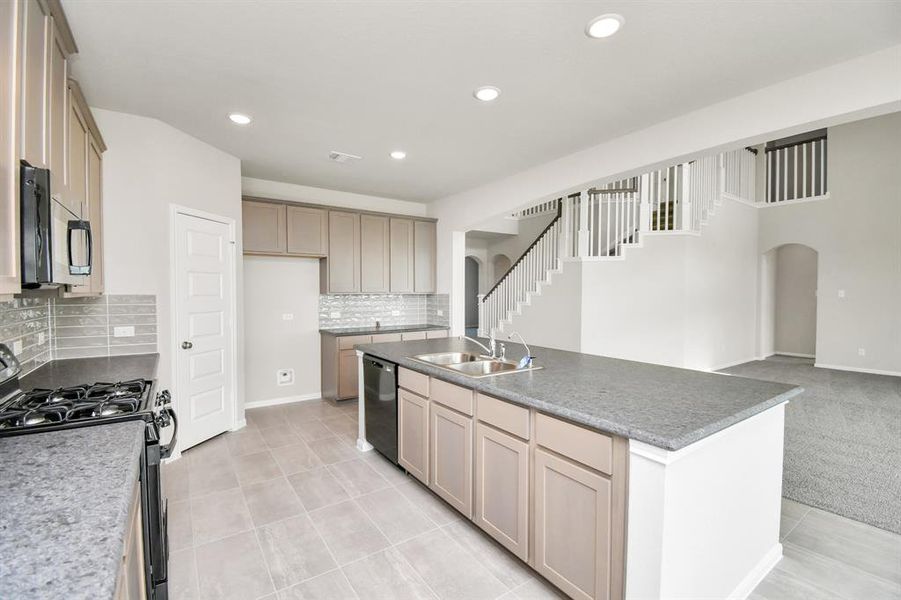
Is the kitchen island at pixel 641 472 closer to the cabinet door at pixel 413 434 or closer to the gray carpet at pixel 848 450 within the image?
the cabinet door at pixel 413 434

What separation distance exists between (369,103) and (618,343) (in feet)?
16.6

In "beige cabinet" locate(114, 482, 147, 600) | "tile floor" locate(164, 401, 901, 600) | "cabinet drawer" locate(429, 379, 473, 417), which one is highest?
"cabinet drawer" locate(429, 379, 473, 417)

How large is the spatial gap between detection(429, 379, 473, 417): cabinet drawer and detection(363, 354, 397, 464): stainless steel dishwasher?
0.57 metres

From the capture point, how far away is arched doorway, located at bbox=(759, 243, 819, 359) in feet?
27.1

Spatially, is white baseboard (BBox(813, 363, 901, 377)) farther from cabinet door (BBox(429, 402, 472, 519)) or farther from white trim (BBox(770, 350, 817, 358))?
cabinet door (BBox(429, 402, 472, 519))

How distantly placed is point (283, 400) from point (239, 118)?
3286 millimetres

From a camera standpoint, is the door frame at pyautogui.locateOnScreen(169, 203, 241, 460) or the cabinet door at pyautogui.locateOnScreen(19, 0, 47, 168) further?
the door frame at pyautogui.locateOnScreen(169, 203, 241, 460)

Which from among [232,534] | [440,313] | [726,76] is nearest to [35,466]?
[232,534]

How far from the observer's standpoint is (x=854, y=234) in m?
6.73

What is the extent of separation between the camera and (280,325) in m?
5.05

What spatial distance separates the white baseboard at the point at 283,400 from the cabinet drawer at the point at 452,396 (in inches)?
120

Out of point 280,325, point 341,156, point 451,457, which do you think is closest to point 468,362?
point 451,457

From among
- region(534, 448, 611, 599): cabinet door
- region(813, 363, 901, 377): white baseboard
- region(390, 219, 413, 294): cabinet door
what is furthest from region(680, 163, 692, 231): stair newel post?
region(534, 448, 611, 599): cabinet door

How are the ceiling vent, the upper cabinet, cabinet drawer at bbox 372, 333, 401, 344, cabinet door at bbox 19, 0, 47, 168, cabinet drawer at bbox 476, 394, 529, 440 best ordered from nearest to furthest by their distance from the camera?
cabinet door at bbox 19, 0, 47, 168, cabinet drawer at bbox 476, 394, 529, 440, the ceiling vent, the upper cabinet, cabinet drawer at bbox 372, 333, 401, 344
